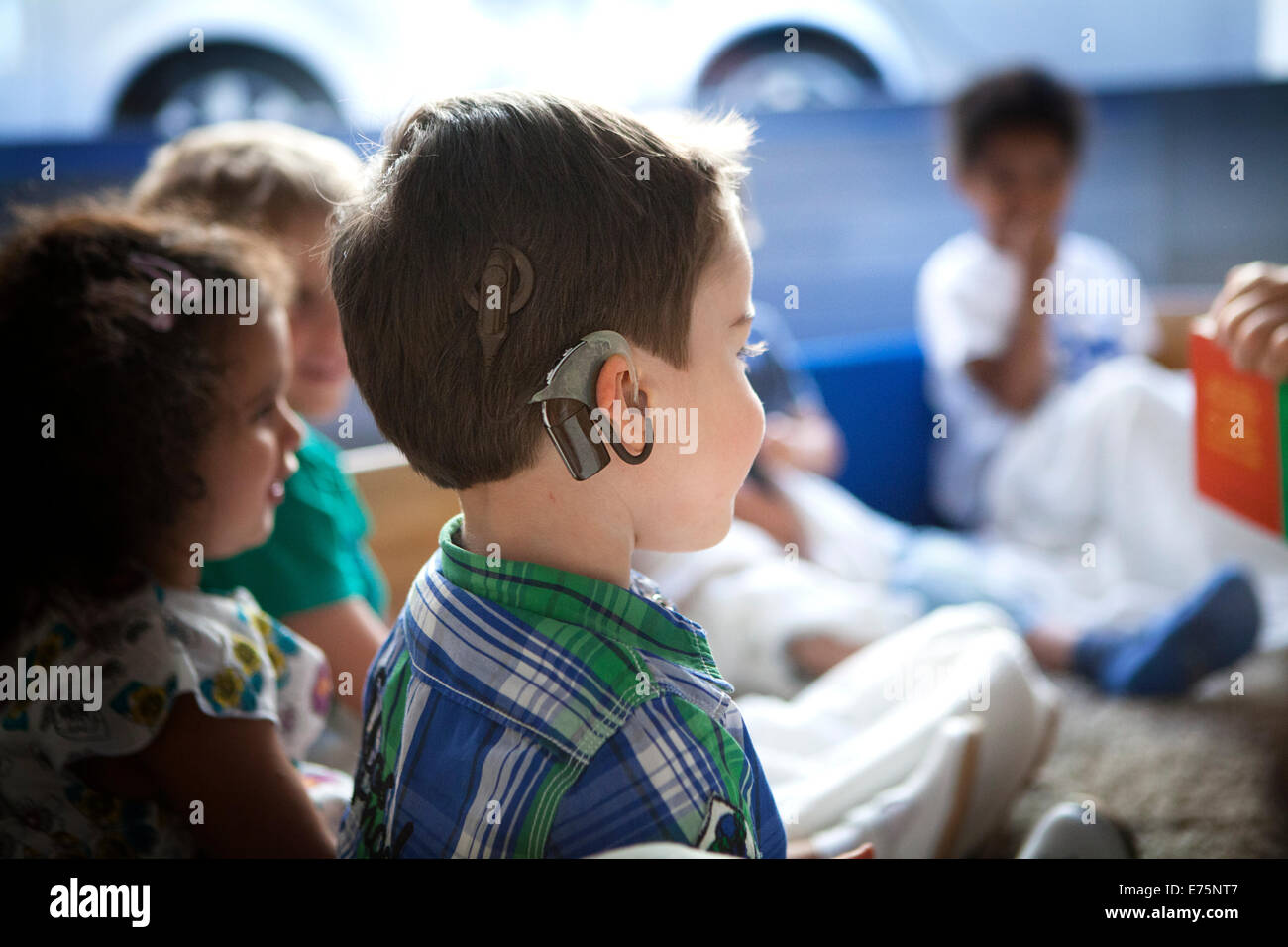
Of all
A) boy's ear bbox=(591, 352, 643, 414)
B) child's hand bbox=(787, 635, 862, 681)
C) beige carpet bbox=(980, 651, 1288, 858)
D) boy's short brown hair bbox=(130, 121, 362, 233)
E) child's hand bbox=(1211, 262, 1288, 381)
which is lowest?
beige carpet bbox=(980, 651, 1288, 858)

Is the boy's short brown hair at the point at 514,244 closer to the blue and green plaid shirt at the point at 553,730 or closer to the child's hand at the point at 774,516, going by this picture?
the blue and green plaid shirt at the point at 553,730

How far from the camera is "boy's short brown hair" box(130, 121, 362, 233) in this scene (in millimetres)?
875

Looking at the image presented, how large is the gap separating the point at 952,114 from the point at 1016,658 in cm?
94

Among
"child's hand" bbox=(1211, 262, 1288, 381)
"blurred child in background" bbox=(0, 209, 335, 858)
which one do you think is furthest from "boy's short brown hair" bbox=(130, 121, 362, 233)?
"child's hand" bbox=(1211, 262, 1288, 381)

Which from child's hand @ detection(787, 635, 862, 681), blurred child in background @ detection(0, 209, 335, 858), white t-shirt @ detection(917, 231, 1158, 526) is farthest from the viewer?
white t-shirt @ detection(917, 231, 1158, 526)

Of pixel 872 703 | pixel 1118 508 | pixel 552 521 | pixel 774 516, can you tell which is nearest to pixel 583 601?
pixel 552 521

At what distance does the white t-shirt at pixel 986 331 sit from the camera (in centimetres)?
149

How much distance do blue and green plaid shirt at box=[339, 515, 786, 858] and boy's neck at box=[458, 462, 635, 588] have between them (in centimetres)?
2

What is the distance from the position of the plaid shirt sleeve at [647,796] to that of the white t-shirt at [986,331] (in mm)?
1116

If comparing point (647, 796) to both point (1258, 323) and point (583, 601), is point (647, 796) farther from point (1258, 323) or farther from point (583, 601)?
point (1258, 323)

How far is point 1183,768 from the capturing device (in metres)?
0.97

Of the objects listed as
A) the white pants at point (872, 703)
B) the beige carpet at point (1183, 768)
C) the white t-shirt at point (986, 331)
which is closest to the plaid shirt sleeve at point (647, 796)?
the white pants at point (872, 703)

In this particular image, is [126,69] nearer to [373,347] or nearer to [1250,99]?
[373,347]

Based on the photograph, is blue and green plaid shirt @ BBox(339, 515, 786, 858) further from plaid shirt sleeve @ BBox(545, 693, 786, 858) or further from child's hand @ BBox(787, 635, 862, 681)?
child's hand @ BBox(787, 635, 862, 681)
